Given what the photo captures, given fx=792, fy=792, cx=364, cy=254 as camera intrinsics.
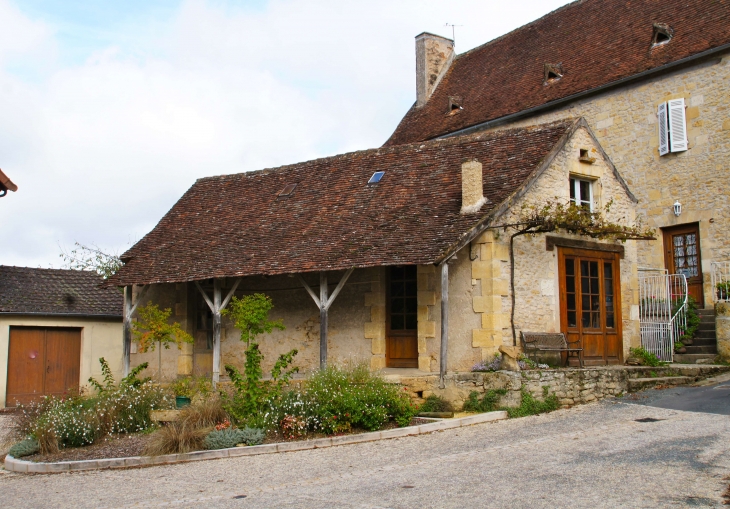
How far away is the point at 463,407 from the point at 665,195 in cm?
899

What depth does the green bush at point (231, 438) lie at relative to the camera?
9.90 metres

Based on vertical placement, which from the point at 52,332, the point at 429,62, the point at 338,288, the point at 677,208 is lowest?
the point at 52,332

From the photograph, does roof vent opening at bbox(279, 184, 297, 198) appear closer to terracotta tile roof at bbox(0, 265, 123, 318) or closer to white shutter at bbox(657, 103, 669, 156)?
terracotta tile roof at bbox(0, 265, 123, 318)

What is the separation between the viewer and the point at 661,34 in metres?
18.4

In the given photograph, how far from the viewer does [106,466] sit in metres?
9.59

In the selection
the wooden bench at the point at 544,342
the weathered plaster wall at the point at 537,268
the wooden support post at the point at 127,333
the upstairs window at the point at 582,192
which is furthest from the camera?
the wooden support post at the point at 127,333

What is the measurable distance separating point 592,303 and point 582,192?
6.41 feet

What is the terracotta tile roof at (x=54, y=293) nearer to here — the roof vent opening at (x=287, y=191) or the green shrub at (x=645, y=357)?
the roof vent opening at (x=287, y=191)

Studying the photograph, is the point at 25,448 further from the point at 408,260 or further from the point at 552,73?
the point at 552,73

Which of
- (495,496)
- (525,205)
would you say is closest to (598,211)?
(525,205)

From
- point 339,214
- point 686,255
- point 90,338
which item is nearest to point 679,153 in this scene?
point 686,255

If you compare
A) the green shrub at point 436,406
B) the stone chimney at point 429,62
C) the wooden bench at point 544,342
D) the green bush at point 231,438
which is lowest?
the green bush at point 231,438

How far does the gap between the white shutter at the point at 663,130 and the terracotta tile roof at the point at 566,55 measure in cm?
97

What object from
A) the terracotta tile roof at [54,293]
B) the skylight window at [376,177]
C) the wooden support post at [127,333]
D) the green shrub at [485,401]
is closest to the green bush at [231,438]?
the green shrub at [485,401]
